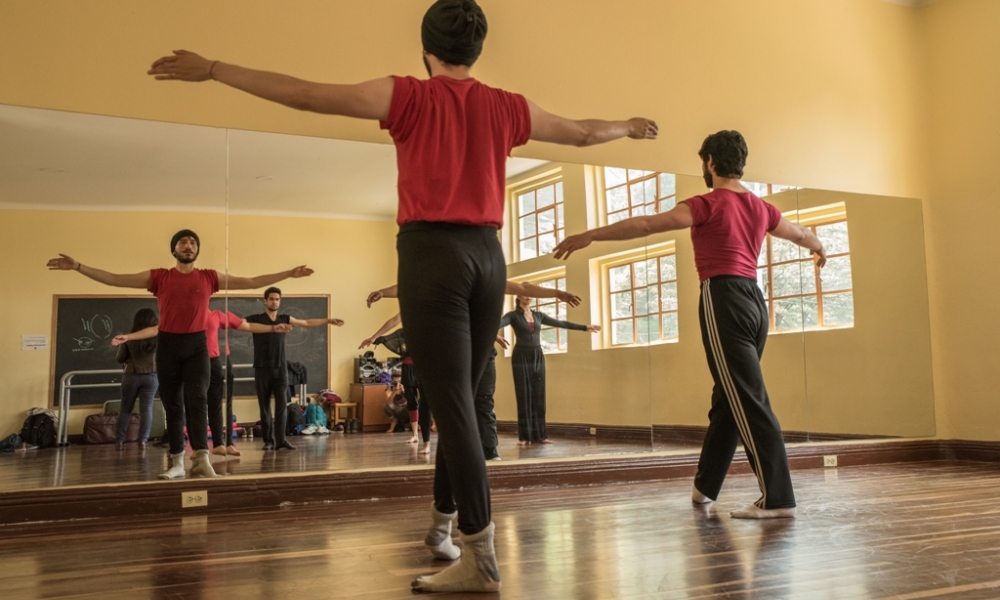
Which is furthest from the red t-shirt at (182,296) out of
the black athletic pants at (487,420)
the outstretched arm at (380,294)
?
the black athletic pants at (487,420)

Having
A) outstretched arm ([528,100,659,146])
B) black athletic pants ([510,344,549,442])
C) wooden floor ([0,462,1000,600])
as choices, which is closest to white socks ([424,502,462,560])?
wooden floor ([0,462,1000,600])

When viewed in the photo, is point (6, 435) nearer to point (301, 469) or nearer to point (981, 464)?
point (301, 469)

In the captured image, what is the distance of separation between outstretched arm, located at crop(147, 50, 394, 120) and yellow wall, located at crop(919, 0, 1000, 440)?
207 inches

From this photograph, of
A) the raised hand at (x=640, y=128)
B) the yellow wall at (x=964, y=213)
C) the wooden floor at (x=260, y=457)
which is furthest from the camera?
the yellow wall at (x=964, y=213)

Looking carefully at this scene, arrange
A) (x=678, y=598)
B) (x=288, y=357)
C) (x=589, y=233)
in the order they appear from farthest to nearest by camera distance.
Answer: (x=288, y=357) < (x=589, y=233) < (x=678, y=598)

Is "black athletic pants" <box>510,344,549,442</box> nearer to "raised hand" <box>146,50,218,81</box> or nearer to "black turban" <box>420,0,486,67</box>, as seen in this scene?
"black turban" <box>420,0,486,67</box>

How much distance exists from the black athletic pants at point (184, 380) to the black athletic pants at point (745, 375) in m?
2.46

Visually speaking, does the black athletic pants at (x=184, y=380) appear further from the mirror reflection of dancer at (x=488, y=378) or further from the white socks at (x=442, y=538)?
the white socks at (x=442, y=538)

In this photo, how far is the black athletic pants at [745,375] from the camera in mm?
3084

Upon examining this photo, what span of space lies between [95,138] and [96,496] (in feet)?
5.51

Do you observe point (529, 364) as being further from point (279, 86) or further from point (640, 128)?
point (279, 86)

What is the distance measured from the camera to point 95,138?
3869mm

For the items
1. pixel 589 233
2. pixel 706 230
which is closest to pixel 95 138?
pixel 589 233

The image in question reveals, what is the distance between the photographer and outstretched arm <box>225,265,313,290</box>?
13.5ft
